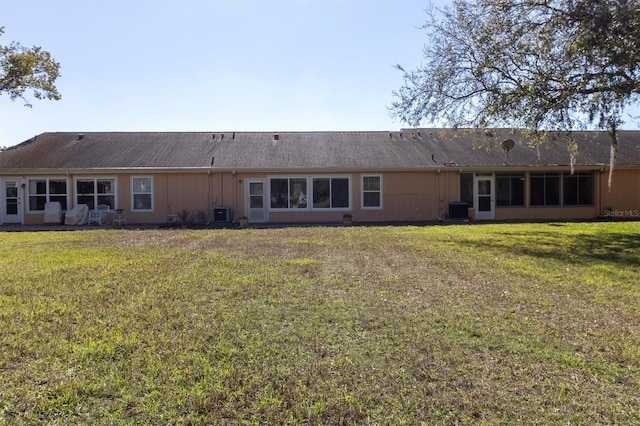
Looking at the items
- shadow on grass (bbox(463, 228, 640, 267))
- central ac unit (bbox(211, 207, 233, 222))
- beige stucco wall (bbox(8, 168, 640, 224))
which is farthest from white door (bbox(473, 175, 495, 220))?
central ac unit (bbox(211, 207, 233, 222))

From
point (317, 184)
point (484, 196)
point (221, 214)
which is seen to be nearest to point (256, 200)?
point (221, 214)

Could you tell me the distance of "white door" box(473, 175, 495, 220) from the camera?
20.3 m

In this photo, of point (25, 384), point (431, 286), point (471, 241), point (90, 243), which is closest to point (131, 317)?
point (25, 384)

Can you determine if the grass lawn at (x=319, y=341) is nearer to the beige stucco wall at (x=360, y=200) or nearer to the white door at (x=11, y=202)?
the beige stucco wall at (x=360, y=200)

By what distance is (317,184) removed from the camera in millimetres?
19734

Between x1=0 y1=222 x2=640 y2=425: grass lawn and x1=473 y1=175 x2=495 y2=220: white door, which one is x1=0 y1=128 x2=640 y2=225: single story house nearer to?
x1=473 y1=175 x2=495 y2=220: white door

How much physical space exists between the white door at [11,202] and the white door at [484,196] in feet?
64.7

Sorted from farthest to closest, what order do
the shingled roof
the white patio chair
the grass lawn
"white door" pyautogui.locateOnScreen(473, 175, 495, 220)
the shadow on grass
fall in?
"white door" pyautogui.locateOnScreen(473, 175, 495, 220) → the shingled roof → the white patio chair → the shadow on grass → the grass lawn

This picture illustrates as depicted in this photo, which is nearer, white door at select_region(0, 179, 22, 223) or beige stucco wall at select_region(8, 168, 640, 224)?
white door at select_region(0, 179, 22, 223)

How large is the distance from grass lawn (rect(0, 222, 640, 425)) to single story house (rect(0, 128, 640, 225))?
10.5 m

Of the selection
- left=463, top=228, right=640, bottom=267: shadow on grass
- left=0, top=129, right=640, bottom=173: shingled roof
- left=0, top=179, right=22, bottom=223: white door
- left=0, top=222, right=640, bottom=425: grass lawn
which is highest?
left=0, top=129, right=640, bottom=173: shingled roof

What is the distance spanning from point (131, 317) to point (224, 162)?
50.0ft

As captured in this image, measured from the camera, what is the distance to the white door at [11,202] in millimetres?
19312

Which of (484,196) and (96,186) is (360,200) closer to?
(484,196)
